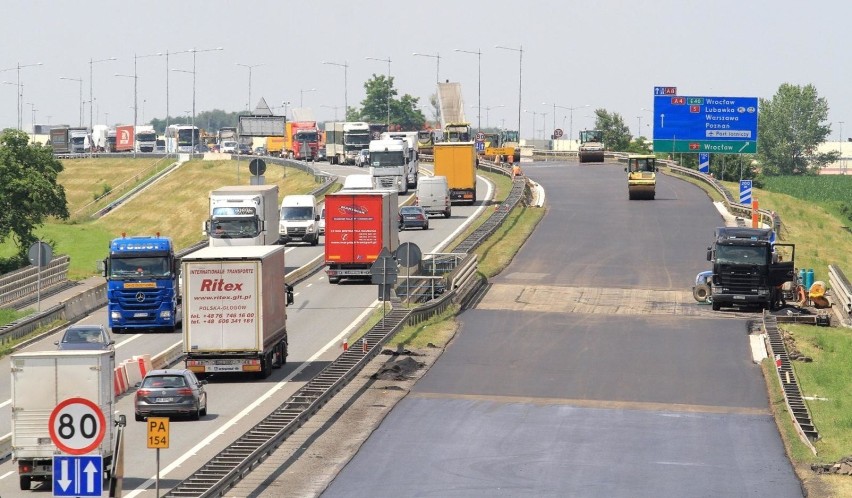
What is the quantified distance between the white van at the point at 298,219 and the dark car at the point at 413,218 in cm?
626

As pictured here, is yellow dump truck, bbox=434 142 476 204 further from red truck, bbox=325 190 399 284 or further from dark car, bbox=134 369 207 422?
dark car, bbox=134 369 207 422

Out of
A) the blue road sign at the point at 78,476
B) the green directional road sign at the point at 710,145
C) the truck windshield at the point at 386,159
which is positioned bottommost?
the blue road sign at the point at 78,476

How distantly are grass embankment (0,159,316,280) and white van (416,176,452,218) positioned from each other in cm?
1932

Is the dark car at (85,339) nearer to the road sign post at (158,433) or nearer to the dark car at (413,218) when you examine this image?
the road sign post at (158,433)

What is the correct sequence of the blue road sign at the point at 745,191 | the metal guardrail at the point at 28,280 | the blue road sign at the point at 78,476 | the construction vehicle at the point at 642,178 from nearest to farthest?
the blue road sign at the point at 78,476 < the metal guardrail at the point at 28,280 < the blue road sign at the point at 745,191 < the construction vehicle at the point at 642,178

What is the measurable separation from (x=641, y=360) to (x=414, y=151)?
186ft

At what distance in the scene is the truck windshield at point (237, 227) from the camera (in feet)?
199

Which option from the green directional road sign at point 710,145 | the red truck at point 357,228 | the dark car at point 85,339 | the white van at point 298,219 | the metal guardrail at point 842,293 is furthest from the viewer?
the green directional road sign at point 710,145

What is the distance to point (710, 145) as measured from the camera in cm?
10550

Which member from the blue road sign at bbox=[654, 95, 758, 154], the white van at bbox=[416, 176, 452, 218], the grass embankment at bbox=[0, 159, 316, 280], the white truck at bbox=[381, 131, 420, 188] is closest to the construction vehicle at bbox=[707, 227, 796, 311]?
the white van at bbox=[416, 176, 452, 218]

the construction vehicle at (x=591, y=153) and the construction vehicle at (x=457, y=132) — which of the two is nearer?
the construction vehicle at (x=457, y=132)

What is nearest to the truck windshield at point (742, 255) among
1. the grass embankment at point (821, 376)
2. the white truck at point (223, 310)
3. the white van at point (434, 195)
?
the grass embankment at point (821, 376)

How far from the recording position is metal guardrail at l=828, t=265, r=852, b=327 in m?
53.5

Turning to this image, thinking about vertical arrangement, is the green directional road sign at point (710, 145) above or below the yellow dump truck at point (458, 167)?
above
